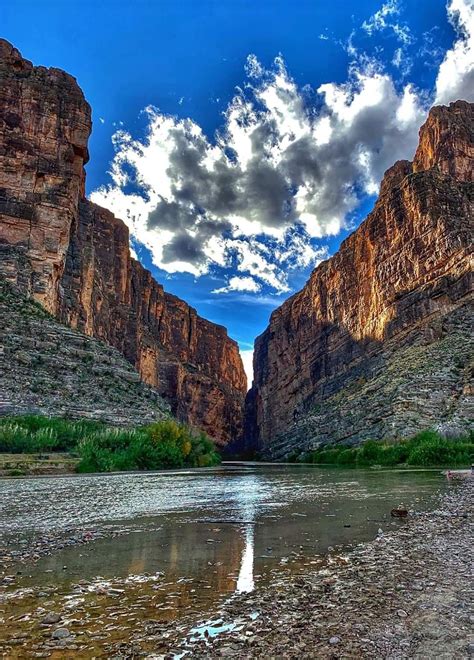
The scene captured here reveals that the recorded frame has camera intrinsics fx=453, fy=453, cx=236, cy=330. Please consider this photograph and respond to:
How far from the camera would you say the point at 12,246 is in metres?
55.3

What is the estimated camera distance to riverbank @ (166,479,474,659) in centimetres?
266

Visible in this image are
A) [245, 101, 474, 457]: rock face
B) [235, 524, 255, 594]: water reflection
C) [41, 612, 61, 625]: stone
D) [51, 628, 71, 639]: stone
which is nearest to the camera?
[51, 628, 71, 639]: stone

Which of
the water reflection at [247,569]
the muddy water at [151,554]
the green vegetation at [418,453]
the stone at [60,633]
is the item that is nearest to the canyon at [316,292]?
the green vegetation at [418,453]

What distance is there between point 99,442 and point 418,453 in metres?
22.2

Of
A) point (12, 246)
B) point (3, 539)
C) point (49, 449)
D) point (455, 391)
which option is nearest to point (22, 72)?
point (12, 246)

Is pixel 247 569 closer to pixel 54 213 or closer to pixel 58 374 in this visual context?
pixel 58 374

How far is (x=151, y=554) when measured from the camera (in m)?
5.39

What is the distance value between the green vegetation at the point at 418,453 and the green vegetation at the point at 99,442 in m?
14.9

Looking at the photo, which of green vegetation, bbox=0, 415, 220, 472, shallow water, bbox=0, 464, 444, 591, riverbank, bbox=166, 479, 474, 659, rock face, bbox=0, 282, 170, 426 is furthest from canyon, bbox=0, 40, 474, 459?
riverbank, bbox=166, 479, 474, 659

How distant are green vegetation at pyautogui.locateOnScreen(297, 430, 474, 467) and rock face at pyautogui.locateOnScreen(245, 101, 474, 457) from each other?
2.27 m

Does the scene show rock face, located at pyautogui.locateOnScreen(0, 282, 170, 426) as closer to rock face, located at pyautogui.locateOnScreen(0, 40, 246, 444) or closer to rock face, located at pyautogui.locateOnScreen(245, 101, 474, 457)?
rock face, located at pyautogui.locateOnScreen(0, 40, 246, 444)

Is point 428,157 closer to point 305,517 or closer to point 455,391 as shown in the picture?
point 455,391

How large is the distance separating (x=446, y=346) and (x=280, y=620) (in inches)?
1979

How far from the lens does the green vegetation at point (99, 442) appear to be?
1078 inches
